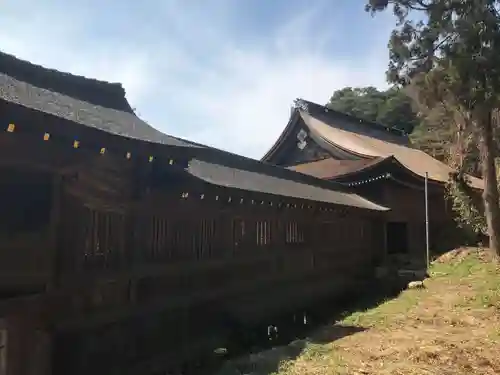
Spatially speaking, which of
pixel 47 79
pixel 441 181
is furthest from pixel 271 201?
pixel 441 181

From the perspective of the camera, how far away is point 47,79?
326 inches

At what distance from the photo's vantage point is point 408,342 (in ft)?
27.3

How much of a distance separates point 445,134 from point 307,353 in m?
29.6

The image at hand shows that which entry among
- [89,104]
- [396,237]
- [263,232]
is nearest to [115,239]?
[89,104]

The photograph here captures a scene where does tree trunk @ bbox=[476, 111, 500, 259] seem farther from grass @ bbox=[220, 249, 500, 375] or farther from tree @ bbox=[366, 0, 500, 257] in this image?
grass @ bbox=[220, 249, 500, 375]

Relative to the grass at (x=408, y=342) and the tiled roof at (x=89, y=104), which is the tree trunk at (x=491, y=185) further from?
the tiled roof at (x=89, y=104)

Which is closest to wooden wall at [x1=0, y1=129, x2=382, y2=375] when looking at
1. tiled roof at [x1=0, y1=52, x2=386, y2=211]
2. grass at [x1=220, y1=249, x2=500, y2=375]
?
tiled roof at [x1=0, y1=52, x2=386, y2=211]

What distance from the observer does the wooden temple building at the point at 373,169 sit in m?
20.6

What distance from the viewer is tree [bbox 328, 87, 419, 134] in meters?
51.1

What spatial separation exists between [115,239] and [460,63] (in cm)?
1384

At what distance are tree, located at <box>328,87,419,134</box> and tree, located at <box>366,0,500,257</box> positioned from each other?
27.5 meters

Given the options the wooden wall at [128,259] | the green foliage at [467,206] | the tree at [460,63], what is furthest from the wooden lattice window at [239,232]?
the green foliage at [467,206]

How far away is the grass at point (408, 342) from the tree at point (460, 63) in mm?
5760

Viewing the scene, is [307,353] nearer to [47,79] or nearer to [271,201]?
[271,201]
